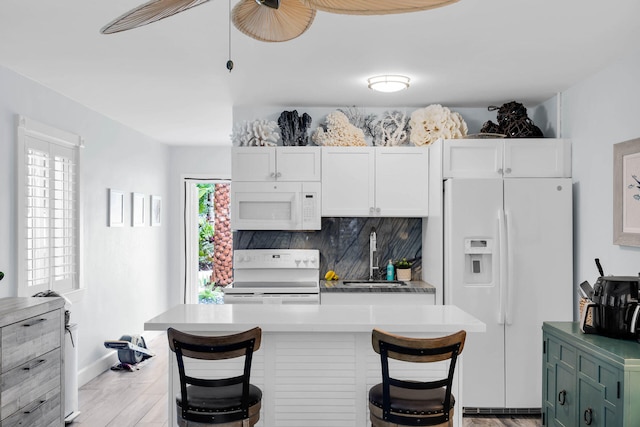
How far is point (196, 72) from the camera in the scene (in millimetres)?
3887

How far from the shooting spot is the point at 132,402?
4.49 m

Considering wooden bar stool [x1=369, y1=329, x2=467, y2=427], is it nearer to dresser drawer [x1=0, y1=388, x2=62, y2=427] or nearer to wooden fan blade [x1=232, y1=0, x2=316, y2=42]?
wooden fan blade [x1=232, y1=0, x2=316, y2=42]

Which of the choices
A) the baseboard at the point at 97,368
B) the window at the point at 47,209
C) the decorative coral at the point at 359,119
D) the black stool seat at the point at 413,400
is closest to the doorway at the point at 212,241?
the baseboard at the point at 97,368

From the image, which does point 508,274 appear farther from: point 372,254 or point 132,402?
point 132,402

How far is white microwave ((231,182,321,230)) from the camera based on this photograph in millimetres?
4688

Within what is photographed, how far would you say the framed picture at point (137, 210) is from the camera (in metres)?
6.20

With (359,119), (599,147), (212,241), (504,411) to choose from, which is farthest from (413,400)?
(212,241)

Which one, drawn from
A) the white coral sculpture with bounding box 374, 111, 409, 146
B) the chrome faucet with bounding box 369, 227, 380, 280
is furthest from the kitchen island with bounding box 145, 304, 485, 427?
the white coral sculpture with bounding box 374, 111, 409, 146

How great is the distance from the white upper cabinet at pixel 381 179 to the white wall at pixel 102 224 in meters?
2.21

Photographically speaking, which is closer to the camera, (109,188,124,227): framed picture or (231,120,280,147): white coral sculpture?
(231,120,280,147): white coral sculpture

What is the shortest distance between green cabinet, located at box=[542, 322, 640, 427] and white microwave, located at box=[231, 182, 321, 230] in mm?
2070

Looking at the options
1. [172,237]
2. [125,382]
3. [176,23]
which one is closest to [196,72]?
[176,23]

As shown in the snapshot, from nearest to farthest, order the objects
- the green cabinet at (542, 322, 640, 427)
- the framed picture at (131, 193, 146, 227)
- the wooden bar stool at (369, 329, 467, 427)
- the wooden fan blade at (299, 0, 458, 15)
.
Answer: the wooden fan blade at (299, 0, 458, 15) → the wooden bar stool at (369, 329, 467, 427) → the green cabinet at (542, 322, 640, 427) → the framed picture at (131, 193, 146, 227)

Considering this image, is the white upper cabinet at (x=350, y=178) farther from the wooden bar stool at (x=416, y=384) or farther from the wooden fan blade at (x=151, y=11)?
the wooden fan blade at (x=151, y=11)
